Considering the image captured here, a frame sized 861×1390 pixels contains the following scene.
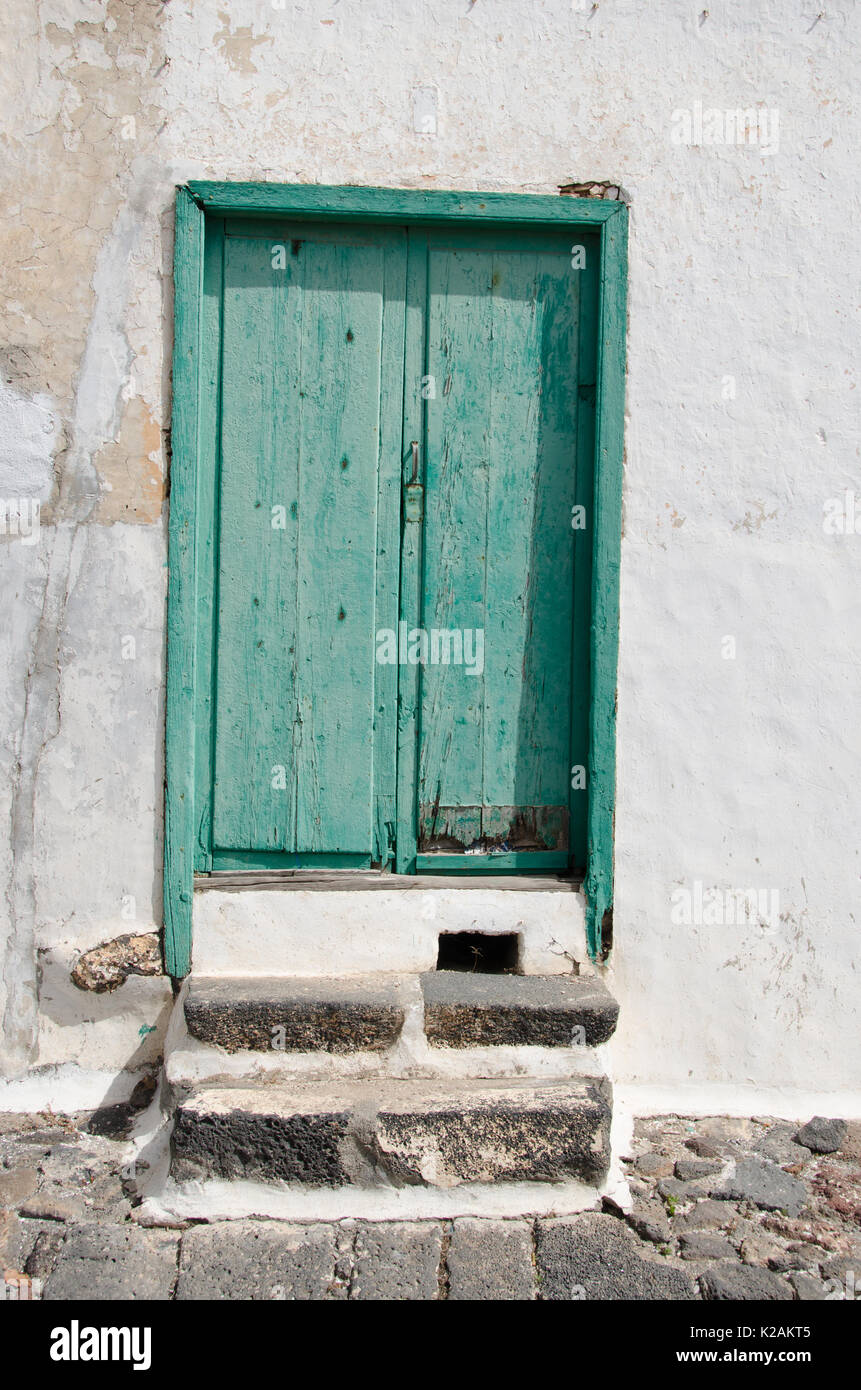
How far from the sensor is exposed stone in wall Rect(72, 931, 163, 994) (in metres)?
3.04

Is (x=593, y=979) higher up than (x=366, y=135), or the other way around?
(x=366, y=135)

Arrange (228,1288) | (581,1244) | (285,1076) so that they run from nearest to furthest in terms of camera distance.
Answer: (228,1288) < (581,1244) < (285,1076)

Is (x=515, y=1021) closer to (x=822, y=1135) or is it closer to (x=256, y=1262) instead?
(x=256, y=1262)

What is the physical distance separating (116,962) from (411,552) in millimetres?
1545

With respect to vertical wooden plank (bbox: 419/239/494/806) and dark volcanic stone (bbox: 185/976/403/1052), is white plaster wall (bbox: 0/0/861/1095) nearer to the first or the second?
vertical wooden plank (bbox: 419/239/494/806)

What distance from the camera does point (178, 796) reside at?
3.06 metres

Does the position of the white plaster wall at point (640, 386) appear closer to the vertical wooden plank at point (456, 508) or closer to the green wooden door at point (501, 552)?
the green wooden door at point (501, 552)

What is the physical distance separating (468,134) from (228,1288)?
3.21 meters

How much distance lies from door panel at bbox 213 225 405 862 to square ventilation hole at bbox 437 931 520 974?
1.61ft

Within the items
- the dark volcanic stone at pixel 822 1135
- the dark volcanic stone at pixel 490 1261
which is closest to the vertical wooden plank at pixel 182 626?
the dark volcanic stone at pixel 490 1261

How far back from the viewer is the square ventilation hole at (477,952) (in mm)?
3148

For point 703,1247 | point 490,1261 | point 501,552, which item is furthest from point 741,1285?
point 501,552

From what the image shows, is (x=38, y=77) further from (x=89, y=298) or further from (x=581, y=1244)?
(x=581, y=1244)

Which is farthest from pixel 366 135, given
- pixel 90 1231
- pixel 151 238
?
pixel 90 1231
